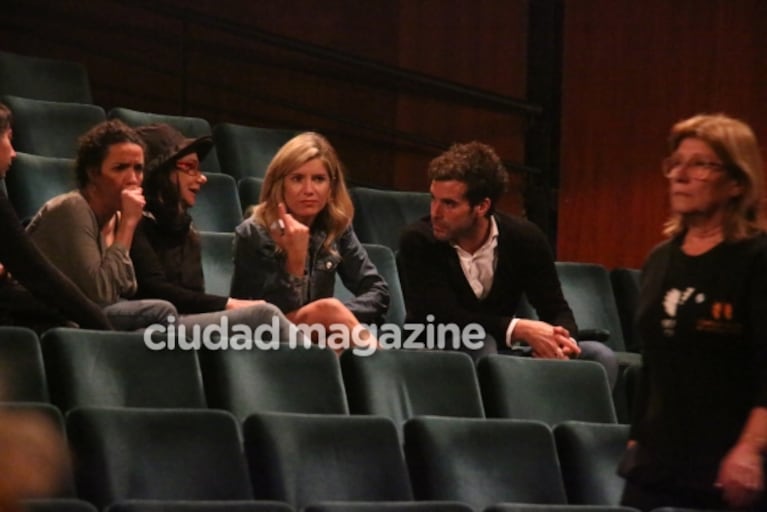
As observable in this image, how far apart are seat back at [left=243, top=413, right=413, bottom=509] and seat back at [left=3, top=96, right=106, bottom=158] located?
842 millimetres

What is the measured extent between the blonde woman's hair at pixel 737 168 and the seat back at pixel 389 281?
3.02 ft

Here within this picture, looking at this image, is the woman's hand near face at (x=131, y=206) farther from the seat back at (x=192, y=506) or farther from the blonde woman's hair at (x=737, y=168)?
the blonde woman's hair at (x=737, y=168)

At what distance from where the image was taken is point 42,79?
82.8 inches

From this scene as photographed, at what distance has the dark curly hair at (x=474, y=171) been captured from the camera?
1699mm

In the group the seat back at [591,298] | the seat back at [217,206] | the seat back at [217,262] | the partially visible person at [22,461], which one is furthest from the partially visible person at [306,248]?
the partially visible person at [22,461]

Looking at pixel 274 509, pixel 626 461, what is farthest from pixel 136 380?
pixel 626 461

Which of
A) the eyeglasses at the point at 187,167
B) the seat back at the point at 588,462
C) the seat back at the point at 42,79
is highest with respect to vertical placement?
the seat back at the point at 42,79

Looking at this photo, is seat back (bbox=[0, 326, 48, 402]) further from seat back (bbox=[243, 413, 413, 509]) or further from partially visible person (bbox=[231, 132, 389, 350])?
partially visible person (bbox=[231, 132, 389, 350])

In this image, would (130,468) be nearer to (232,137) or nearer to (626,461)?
(626,461)

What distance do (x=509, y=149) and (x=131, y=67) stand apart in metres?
0.66

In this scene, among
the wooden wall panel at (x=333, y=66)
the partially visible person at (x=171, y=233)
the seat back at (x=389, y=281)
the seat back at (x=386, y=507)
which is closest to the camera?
the seat back at (x=386, y=507)

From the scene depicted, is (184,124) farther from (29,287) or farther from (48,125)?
(29,287)

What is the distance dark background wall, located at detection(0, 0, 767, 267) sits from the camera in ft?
7.59

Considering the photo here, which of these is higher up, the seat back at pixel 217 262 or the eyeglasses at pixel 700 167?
the eyeglasses at pixel 700 167
